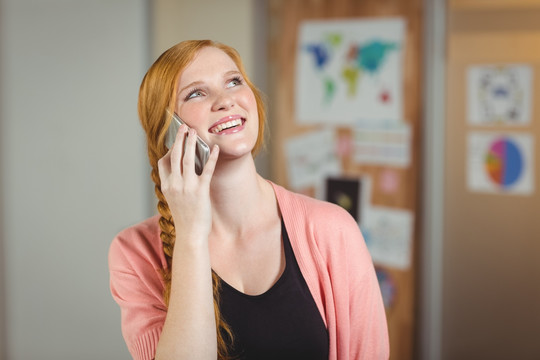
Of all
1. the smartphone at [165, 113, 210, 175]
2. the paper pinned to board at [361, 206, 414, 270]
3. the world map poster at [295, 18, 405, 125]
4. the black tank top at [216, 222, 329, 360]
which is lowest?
the paper pinned to board at [361, 206, 414, 270]

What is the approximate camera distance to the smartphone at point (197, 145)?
955mm

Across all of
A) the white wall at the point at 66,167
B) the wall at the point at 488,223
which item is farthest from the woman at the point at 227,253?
the white wall at the point at 66,167

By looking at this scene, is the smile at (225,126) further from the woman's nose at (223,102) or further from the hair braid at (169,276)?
the hair braid at (169,276)

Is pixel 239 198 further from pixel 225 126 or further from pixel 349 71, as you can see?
pixel 349 71

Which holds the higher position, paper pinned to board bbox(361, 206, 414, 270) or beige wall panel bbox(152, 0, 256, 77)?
beige wall panel bbox(152, 0, 256, 77)

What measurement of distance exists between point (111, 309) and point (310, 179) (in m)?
1.14

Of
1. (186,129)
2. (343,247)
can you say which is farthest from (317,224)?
(186,129)

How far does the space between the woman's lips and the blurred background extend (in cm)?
206

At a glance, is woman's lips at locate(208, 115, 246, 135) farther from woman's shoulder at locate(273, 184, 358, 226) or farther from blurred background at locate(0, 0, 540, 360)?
blurred background at locate(0, 0, 540, 360)

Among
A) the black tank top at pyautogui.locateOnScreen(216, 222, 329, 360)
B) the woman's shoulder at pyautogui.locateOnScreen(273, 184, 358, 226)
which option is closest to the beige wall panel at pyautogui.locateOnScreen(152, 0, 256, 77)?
the woman's shoulder at pyautogui.locateOnScreen(273, 184, 358, 226)

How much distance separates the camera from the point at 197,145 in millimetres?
960

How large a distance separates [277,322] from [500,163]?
80.9 inches

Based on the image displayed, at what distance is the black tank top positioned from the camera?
106 centimetres

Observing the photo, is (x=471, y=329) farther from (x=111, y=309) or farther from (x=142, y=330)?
(x=142, y=330)
